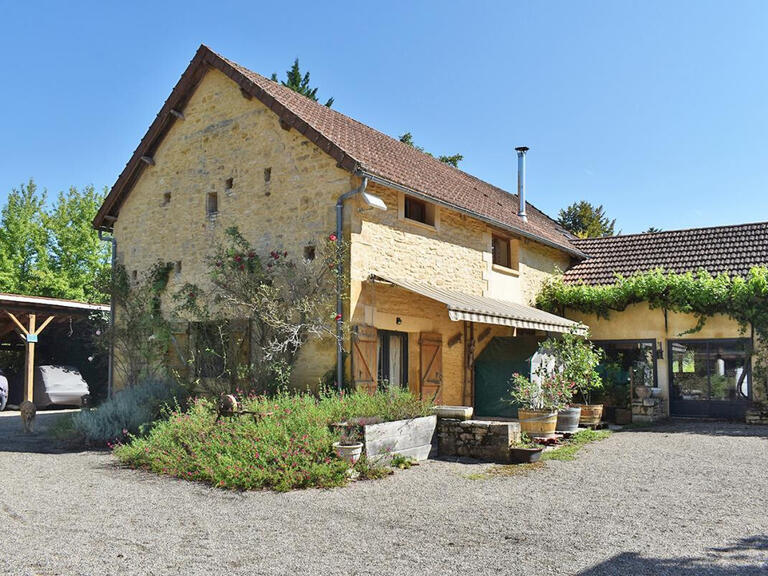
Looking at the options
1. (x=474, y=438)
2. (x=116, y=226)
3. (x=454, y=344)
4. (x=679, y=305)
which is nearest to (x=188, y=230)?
(x=116, y=226)

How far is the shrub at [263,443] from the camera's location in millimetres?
8539

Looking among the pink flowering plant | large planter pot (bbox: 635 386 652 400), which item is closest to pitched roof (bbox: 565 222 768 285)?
large planter pot (bbox: 635 386 652 400)

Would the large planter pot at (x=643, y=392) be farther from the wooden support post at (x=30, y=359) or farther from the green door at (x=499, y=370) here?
the wooden support post at (x=30, y=359)

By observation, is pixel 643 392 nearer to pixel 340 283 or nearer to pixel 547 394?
pixel 547 394

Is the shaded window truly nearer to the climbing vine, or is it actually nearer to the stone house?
the stone house

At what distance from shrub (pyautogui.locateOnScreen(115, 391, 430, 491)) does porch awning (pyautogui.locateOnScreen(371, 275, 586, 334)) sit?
2.09 m

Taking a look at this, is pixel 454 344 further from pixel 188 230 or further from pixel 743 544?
pixel 743 544

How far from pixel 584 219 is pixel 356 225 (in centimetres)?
2501

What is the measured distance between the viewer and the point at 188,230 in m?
15.5

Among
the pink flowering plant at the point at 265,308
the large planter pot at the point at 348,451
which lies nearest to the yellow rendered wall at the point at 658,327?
the pink flowering plant at the point at 265,308

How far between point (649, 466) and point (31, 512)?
838 cm

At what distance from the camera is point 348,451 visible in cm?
909

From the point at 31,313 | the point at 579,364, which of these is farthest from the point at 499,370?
the point at 31,313

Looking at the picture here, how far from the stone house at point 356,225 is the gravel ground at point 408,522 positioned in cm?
400
